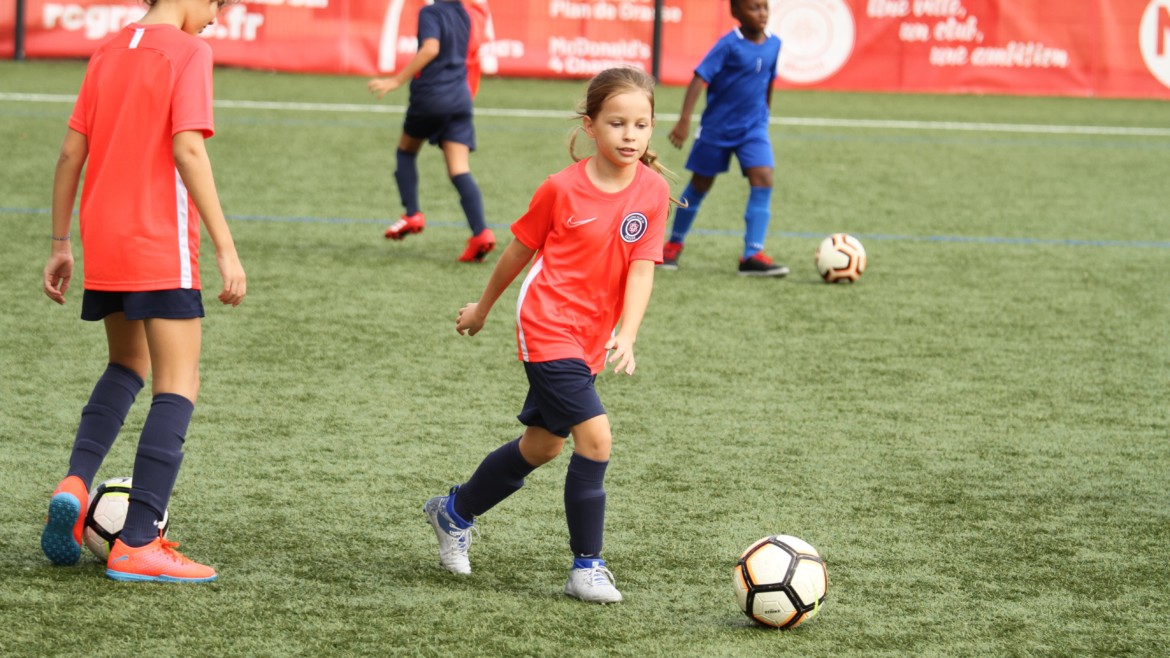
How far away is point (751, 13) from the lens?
8.61m

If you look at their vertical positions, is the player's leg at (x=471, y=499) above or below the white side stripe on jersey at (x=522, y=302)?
below

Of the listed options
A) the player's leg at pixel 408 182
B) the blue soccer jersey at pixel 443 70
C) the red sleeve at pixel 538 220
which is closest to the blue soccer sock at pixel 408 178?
the player's leg at pixel 408 182

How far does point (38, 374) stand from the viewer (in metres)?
6.07

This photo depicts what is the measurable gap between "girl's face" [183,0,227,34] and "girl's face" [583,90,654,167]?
1.00 m

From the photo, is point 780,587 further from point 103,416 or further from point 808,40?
point 808,40

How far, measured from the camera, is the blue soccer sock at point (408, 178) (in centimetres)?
909

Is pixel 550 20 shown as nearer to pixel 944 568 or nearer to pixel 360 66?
pixel 360 66

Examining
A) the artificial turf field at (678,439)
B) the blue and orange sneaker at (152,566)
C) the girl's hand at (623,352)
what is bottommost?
the artificial turf field at (678,439)

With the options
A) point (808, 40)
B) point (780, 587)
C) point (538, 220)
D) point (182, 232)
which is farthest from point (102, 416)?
point (808, 40)

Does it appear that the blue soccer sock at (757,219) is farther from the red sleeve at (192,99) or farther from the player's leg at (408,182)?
the red sleeve at (192,99)

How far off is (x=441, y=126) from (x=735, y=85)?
169 cm

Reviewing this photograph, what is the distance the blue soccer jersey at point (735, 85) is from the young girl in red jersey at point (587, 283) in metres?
4.80

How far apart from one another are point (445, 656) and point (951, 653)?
117 cm

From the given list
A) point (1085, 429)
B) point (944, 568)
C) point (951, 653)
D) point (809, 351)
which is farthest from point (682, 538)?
point (809, 351)
